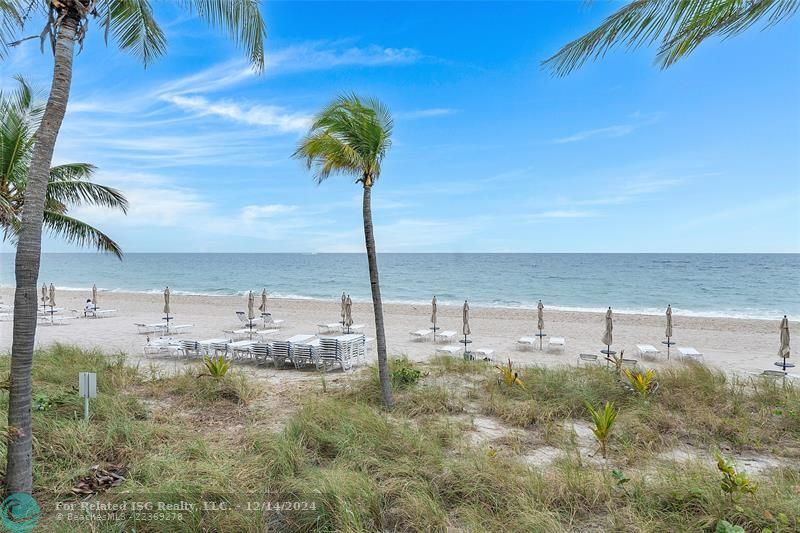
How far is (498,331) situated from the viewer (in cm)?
1681

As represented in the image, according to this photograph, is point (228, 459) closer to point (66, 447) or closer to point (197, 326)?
point (66, 447)

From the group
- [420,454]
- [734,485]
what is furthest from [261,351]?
[734,485]

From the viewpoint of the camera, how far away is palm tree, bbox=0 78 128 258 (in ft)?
25.6

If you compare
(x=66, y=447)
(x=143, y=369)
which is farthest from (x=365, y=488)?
(x=143, y=369)

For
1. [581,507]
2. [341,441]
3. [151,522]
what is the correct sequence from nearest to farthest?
[151,522]
[581,507]
[341,441]

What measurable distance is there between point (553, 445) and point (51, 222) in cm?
1227

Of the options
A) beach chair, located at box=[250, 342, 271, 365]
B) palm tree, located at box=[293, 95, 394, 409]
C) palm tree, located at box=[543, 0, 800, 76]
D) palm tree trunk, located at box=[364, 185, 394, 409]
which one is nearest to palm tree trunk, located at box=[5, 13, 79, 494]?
palm tree, located at box=[293, 95, 394, 409]

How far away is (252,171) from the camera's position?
45188 mm

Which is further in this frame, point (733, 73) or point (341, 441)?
point (733, 73)

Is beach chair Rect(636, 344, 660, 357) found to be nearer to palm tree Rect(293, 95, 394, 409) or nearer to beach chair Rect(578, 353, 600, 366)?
beach chair Rect(578, 353, 600, 366)

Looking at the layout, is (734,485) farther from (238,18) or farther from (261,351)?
(261,351)

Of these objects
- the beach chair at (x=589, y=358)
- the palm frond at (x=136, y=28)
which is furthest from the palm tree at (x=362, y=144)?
the beach chair at (x=589, y=358)

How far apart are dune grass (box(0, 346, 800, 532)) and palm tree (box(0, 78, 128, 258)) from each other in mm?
3649

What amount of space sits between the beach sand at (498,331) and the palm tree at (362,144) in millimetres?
5123
